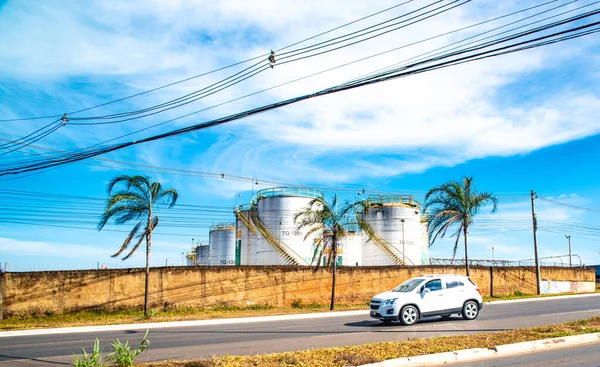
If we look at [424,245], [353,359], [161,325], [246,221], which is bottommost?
→ [161,325]

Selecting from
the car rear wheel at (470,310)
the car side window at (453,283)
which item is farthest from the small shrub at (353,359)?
the car rear wheel at (470,310)

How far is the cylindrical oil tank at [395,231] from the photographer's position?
45.3m

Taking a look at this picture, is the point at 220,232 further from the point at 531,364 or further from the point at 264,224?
the point at 531,364

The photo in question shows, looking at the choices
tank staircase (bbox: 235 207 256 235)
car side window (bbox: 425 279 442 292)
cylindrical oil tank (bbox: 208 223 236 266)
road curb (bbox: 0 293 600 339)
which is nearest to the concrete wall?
road curb (bbox: 0 293 600 339)

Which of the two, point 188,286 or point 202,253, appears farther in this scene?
point 202,253

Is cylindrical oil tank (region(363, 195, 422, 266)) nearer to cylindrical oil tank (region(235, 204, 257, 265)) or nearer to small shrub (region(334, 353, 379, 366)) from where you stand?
cylindrical oil tank (region(235, 204, 257, 265))

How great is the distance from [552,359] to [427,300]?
746cm

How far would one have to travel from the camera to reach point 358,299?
32250 millimetres

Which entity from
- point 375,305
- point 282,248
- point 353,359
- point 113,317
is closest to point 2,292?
point 113,317

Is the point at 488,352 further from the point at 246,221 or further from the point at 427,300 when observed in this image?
the point at 246,221

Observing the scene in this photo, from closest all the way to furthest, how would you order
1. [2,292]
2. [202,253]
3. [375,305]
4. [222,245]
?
[375,305] → [2,292] → [222,245] → [202,253]

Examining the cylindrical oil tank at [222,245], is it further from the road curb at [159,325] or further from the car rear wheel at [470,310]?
the car rear wheel at [470,310]

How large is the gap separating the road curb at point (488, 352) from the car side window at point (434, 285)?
5.91 meters

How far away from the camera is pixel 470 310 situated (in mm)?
18812
